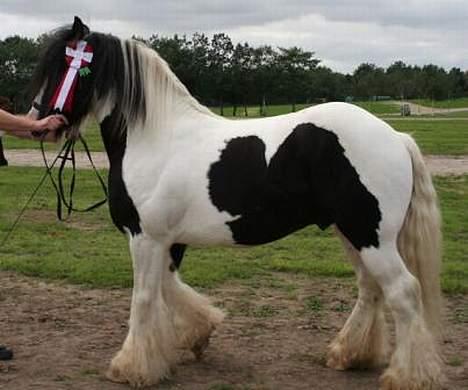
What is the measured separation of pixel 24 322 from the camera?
6105 millimetres

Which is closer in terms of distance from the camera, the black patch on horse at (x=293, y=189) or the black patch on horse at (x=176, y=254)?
the black patch on horse at (x=293, y=189)

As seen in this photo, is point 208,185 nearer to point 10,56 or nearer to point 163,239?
point 163,239

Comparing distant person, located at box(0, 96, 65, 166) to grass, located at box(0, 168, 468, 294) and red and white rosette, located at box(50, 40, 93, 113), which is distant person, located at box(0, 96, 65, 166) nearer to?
red and white rosette, located at box(50, 40, 93, 113)

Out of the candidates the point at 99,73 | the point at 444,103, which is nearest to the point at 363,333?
the point at 99,73

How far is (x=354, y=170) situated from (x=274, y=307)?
2.54 m

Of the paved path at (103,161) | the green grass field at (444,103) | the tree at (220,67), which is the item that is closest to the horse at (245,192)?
the paved path at (103,161)

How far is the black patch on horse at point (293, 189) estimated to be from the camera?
14.1 ft

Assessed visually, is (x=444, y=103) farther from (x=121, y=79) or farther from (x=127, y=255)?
(x=121, y=79)

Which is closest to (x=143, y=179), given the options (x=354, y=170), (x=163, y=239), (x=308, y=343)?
(x=163, y=239)

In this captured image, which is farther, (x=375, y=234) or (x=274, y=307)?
(x=274, y=307)

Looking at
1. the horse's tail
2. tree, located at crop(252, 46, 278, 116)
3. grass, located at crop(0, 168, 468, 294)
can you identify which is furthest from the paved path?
tree, located at crop(252, 46, 278, 116)

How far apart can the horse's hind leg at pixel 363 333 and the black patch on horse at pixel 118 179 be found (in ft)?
5.05

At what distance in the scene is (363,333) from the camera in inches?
196

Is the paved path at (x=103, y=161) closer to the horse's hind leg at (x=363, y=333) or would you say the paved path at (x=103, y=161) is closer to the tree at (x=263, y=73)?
the horse's hind leg at (x=363, y=333)
